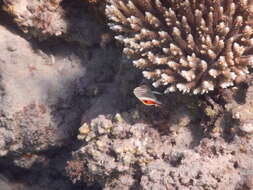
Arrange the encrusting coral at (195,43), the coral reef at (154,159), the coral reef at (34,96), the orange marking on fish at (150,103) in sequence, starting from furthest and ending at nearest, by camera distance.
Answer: the coral reef at (34,96) < the orange marking on fish at (150,103) < the encrusting coral at (195,43) < the coral reef at (154,159)

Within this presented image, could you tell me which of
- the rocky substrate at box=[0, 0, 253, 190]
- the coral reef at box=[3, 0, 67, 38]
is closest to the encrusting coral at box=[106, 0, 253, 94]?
the rocky substrate at box=[0, 0, 253, 190]

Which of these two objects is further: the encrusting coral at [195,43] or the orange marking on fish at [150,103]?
the orange marking on fish at [150,103]

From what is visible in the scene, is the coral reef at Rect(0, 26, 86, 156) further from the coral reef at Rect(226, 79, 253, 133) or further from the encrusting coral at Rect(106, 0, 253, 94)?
the coral reef at Rect(226, 79, 253, 133)

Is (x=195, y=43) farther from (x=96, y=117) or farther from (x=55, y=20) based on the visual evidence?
(x=55, y=20)

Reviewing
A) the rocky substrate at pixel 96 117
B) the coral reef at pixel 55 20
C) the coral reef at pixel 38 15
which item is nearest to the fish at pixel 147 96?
the rocky substrate at pixel 96 117

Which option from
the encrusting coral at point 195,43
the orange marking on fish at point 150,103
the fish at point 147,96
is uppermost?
the encrusting coral at point 195,43

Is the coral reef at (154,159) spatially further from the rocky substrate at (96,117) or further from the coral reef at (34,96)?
the coral reef at (34,96)

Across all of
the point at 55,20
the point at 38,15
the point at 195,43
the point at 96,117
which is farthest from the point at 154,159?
the point at 38,15
